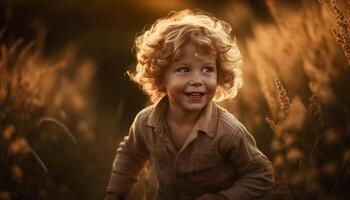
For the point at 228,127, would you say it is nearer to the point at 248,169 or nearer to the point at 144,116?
the point at 248,169

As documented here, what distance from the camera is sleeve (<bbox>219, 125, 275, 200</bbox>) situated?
2999mm

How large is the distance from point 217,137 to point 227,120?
0.37 ft

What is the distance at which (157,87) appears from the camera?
11.0 feet

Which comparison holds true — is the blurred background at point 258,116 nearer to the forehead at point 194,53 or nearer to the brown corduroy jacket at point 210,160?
the brown corduroy jacket at point 210,160

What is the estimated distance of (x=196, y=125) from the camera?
3.05m

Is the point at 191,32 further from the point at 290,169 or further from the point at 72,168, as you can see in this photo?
the point at 72,168

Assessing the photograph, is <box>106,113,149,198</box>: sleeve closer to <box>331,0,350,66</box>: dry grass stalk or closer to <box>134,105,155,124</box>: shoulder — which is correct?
<box>134,105,155,124</box>: shoulder

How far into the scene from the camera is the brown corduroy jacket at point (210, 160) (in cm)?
302

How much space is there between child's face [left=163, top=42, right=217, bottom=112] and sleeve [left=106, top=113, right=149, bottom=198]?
387 mm

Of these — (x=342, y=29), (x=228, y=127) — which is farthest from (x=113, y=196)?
(x=342, y=29)

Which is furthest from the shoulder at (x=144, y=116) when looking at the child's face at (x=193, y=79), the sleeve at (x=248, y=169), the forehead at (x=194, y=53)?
the sleeve at (x=248, y=169)

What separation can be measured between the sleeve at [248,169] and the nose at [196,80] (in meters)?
0.28

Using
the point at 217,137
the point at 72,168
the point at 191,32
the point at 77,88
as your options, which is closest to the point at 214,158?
the point at 217,137

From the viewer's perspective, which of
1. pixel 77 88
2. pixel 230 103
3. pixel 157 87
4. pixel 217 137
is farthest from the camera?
pixel 77 88
